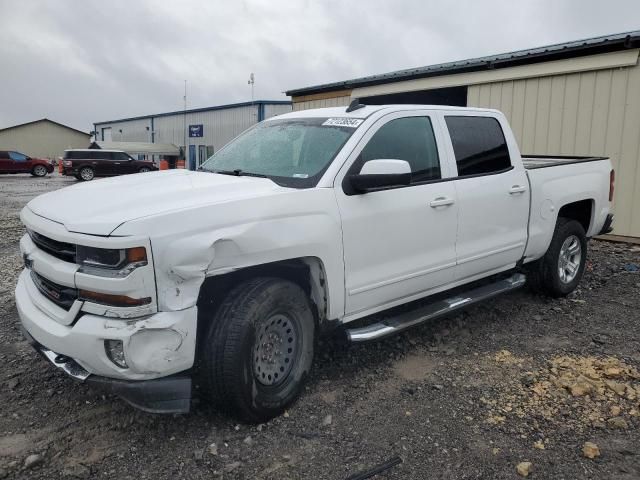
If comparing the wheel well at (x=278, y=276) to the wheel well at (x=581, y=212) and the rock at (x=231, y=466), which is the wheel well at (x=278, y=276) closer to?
the rock at (x=231, y=466)

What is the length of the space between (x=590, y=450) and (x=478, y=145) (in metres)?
2.57

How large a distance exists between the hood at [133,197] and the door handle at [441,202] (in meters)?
1.26

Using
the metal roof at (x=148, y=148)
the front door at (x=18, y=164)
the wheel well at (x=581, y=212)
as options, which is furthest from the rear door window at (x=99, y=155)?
the wheel well at (x=581, y=212)

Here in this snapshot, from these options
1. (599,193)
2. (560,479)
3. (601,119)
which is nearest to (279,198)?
(560,479)

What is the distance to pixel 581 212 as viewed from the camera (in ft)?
19.5

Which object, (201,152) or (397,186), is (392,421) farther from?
(201,152)

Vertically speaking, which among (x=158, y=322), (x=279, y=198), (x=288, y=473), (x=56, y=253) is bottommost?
(x=288, y=473)

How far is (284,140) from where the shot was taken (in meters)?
4.18

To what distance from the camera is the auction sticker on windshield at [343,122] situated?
3879 mm

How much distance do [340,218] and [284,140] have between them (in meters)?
1.04

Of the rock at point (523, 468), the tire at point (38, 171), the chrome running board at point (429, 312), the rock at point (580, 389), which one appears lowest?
the rock at point (523, 468)

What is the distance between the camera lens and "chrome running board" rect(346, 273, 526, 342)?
12.0 ft

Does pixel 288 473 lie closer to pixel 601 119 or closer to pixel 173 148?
pixel 601 119

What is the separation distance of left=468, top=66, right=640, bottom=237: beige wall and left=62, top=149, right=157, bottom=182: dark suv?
24055mm
